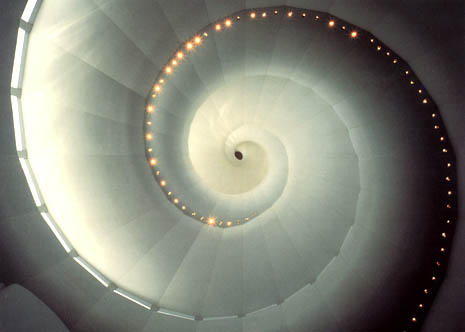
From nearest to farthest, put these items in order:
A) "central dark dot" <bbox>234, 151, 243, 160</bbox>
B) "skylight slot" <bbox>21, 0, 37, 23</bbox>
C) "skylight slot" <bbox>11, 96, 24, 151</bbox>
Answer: "skylight slot" <bbox>21, 0, 37, 23</bbox> < "skylight slot" <bbox>11, 96, 24, 151</bbox> < "central dark dot" <bbox>234, 151, 243, 160</bbox>

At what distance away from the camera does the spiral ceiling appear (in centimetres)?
373

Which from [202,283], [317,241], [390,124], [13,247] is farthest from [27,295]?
[390,124]

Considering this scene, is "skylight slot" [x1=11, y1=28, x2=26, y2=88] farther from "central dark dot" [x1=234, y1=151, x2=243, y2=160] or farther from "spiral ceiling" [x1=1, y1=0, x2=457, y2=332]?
"central dark dot" [x1=234, y1=151, x2=243, y2=160]

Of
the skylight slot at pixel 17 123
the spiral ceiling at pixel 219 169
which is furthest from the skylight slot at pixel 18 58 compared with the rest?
the skylight slot at pixel 17 123

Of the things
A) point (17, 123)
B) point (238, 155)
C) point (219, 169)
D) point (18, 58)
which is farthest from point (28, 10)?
point (238, 155)

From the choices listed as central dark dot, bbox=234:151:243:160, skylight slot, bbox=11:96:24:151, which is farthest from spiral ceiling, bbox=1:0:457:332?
central dark dot, bbox=234:151:243:160

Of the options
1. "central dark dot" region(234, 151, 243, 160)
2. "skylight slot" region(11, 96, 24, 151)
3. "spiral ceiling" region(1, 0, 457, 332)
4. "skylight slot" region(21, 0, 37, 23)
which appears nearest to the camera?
"skylight slot" region(21, 0, 37, 23)

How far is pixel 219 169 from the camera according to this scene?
217 inches

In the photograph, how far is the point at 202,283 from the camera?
474 centimetres

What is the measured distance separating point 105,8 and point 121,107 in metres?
1.27

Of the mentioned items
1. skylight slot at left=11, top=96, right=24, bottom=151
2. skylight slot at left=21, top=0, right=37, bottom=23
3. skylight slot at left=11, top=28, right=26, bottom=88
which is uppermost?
skylight slot at left=21, top=0, right=37, bottom=23

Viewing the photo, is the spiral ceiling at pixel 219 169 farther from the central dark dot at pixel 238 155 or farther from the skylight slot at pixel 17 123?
the central dark dot at pixel 238 155

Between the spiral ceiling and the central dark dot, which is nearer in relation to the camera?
the spiral ceiling

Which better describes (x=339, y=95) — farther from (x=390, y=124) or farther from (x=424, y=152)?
(x=424, y=152)
